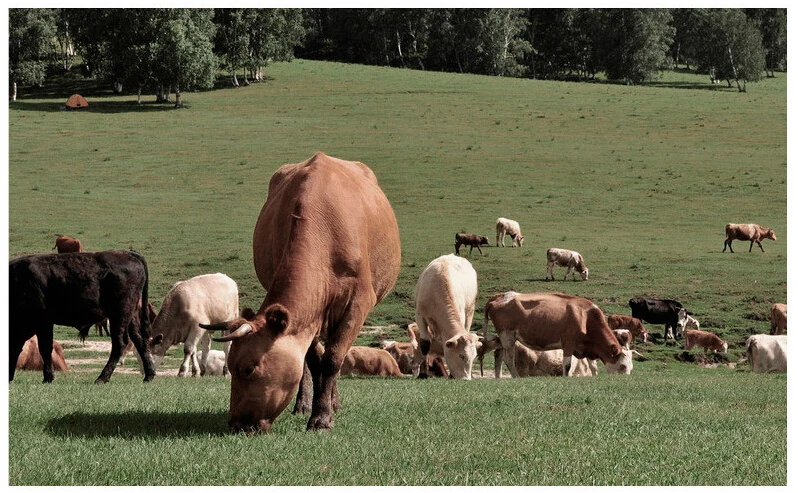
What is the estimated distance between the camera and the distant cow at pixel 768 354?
22.1 m

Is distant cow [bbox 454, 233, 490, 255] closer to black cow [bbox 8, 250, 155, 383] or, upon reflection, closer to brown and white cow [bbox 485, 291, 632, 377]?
brown and white cow [bbox 485, 291, 632, 377]

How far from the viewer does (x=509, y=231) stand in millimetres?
41781

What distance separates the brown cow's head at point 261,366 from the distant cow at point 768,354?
1638cm

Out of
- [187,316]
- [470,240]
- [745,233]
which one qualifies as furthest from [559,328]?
[745,233]

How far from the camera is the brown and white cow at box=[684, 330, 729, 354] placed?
85.1 feet

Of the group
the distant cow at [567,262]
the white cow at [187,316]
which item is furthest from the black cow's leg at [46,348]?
the distant cow at [567,262]

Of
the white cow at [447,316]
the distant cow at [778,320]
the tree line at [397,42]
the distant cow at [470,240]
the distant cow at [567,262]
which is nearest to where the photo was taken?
the white cow at [447,316]

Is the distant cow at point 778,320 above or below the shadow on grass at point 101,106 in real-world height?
below

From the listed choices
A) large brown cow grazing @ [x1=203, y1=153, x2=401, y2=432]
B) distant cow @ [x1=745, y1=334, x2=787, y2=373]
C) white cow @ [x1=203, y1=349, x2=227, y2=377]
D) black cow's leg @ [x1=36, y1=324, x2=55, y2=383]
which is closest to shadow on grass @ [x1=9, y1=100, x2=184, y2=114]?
white cow @ [x1=203, y1=349, x2=227, y2=377]

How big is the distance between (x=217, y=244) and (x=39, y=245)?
6.59m

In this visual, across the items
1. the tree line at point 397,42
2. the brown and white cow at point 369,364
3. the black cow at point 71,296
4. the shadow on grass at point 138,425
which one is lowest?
the brown and white cow at point 369,364

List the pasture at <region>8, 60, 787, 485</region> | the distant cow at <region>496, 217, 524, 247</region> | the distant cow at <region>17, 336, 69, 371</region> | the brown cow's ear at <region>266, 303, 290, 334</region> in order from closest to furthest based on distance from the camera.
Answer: the pasture at <region>8, 60, 787, 485</region> → the brown cow's ear at <region>266, 303, 290, 334</region> → the distant cow at <region>17, 336, 69, 371</region> → the distant cow at <region>496, 217, 524, 247</region>

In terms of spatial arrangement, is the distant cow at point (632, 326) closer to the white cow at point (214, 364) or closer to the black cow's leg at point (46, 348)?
the white cow at point (214, 364)

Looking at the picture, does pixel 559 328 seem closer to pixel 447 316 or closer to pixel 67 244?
pixel 447 316
